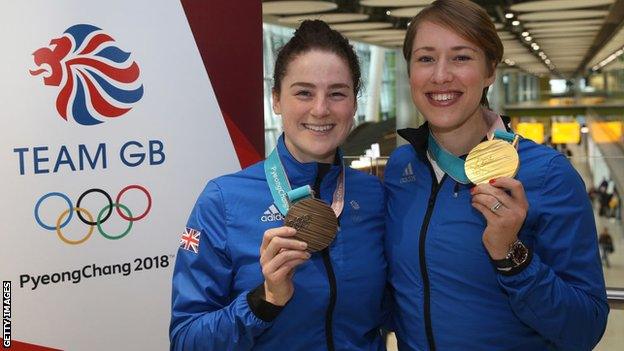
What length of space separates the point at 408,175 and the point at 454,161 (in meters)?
0.19

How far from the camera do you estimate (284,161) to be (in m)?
2.02

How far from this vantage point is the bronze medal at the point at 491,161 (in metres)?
1.76

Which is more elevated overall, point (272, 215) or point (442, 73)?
point (442, 73)

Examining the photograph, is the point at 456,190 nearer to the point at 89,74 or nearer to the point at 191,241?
the point at 191,241

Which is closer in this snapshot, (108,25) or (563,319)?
(563,319)

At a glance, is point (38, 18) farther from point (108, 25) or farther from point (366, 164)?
point (366, 164)

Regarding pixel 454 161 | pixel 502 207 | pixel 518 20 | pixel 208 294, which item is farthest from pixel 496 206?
pixel 518 20

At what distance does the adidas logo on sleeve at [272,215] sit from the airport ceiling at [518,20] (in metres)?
5.50

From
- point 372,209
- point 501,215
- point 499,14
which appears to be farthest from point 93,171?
point 499,14

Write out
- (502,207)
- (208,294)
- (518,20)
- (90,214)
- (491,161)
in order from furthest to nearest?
(518,20)
(90,214)
(208,294)
(491,161)
(502,207)

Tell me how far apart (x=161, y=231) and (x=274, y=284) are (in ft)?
4.95

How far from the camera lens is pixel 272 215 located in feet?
6.41

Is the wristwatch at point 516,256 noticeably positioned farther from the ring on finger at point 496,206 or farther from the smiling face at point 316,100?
the smiling face at point 316,100

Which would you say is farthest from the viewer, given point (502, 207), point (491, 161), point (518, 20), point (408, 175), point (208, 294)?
point (518, 20)
